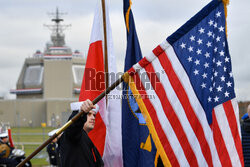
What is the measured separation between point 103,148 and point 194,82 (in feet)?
6.65

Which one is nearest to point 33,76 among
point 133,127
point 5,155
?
point 5,155

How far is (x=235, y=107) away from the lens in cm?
344

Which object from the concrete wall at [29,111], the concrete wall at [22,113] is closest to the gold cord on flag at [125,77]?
the concrete wall at [29,111]

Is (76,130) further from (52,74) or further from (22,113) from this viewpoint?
(52,74)

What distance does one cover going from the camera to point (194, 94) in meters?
3.54

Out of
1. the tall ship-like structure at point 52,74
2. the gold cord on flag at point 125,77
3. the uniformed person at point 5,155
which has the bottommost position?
the uniformed person at point 5,155

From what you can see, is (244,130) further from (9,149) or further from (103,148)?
(9,149)

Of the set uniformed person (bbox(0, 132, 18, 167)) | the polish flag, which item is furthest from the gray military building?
the polish flag

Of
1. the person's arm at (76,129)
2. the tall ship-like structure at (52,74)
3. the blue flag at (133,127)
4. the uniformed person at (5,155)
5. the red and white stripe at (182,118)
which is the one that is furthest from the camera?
the tall ship-like structure at (52,74)

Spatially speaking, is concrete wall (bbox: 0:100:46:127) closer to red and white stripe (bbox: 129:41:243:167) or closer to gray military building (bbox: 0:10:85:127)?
gray military building (bbox: 0:10:85:127)

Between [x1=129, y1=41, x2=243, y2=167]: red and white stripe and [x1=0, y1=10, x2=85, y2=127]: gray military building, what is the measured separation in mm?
46449

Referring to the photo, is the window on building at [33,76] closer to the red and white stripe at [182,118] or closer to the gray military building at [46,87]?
the gray military building at [46,87]

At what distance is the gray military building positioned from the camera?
184 feet

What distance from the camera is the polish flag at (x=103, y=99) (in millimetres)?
5051
